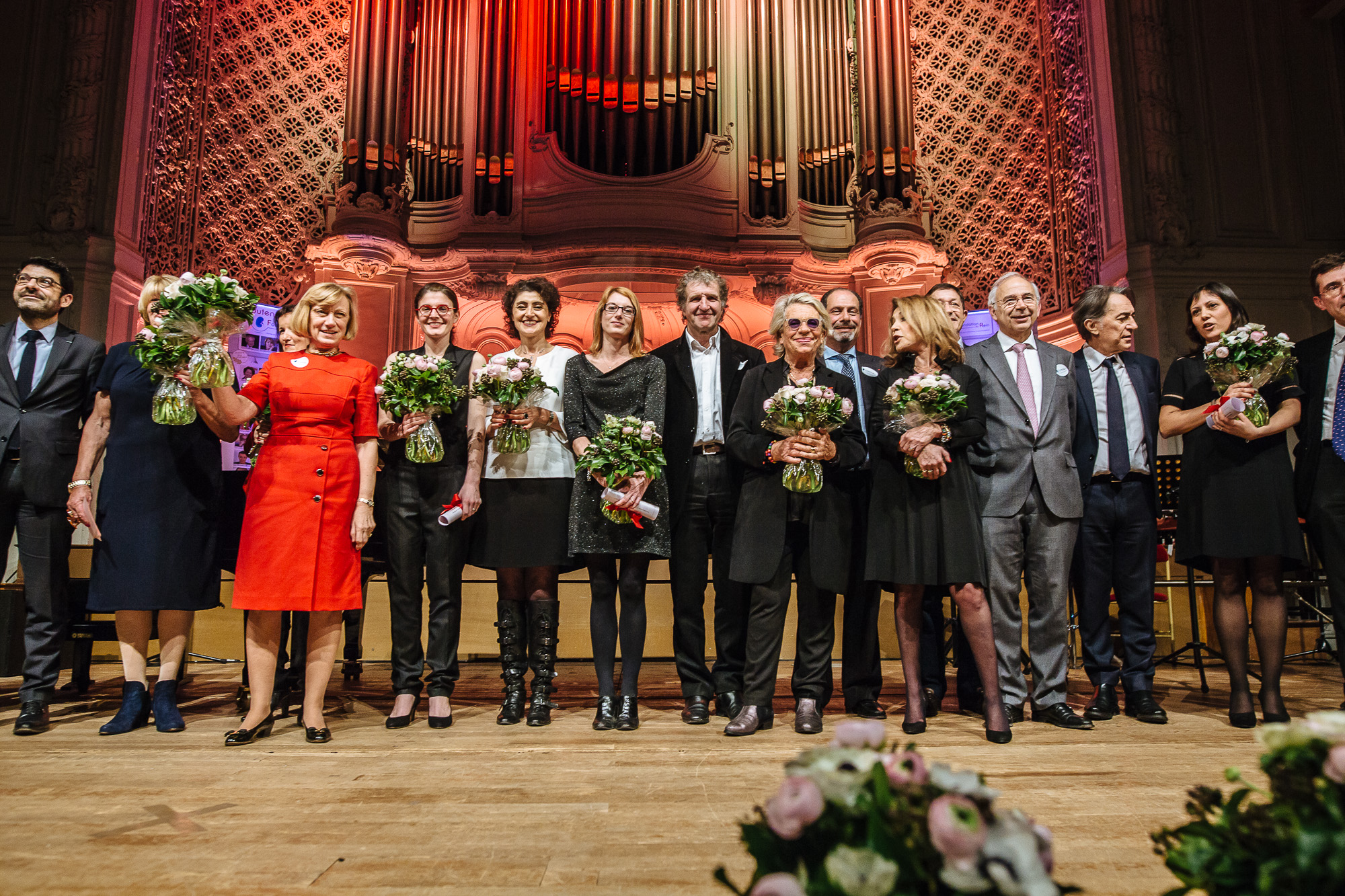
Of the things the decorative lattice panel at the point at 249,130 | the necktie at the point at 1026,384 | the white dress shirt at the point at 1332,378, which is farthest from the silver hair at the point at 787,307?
the decorative lattice panel at the point at 249,130

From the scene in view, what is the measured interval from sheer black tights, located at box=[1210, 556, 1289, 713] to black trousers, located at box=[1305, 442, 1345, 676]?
6.2 inches

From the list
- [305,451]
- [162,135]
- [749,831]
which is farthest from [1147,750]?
[162,135]

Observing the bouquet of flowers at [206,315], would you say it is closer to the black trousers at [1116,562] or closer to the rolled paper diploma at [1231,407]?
the black trousers at [1116,562]

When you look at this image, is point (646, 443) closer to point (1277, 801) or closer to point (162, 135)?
point (1277, 801)

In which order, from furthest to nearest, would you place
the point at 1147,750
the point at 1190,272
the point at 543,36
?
1. the point at 543,36
2. the point at 1190,272
3. the point at 1147,750

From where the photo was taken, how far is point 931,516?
286 cm

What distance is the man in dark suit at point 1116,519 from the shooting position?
10.6 feet

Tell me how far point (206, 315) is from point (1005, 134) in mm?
6950

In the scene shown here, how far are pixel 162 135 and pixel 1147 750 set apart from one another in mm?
7617

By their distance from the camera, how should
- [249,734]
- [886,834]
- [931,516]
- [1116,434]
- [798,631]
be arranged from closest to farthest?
[886,834], [249,734], [931,516], [798,631], [1116,434]

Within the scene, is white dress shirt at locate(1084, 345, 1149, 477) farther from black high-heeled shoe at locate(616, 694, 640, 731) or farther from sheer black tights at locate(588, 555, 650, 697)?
black high-heeled shoe at locate(616, 694, 640, 731)

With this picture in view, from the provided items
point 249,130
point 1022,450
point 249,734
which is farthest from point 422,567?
point 249,130

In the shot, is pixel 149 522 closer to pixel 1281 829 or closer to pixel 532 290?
pixel 532 290

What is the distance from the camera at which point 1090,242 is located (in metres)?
6.68
